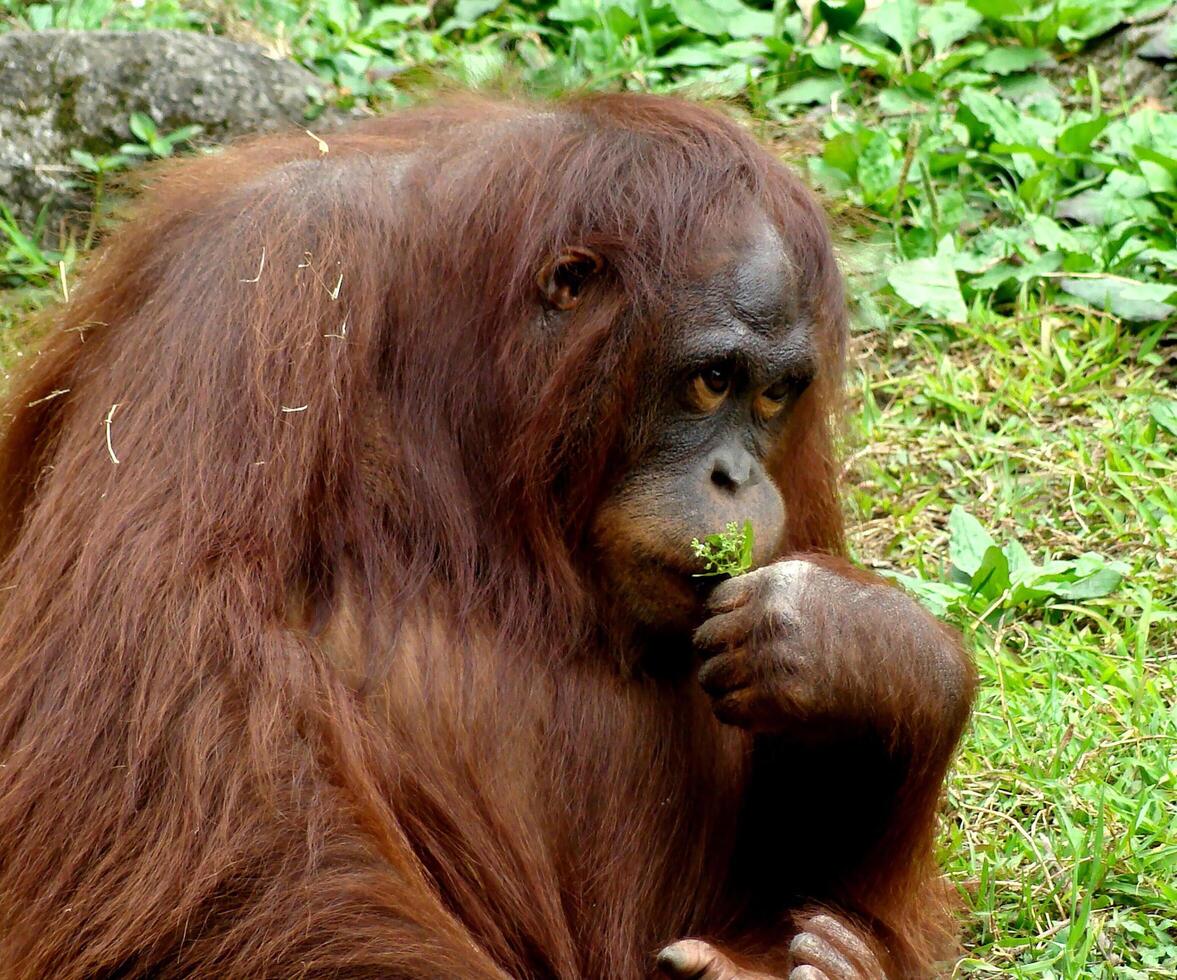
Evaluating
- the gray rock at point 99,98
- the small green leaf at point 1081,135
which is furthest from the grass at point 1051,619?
the gray rock at point 99,98

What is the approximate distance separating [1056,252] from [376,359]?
3.03 metres

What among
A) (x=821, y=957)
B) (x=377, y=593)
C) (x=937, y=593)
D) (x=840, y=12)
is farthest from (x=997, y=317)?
(x=377, y=593)

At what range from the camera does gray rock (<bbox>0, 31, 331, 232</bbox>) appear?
5656 mm

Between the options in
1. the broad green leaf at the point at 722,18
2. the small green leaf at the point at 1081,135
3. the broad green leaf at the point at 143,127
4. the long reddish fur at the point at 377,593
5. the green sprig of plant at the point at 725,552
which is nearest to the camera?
the long reddish fur at the point at 377,593

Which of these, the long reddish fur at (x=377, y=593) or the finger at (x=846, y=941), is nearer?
the long reddish fur at (x=377, y=593)

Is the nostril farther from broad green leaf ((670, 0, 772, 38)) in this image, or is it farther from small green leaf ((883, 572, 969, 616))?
broad green leaf ((670, 0, 772, 38))

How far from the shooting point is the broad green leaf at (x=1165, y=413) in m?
5.01

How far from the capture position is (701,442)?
3.16m

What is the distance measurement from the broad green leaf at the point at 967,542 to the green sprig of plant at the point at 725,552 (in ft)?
5.39

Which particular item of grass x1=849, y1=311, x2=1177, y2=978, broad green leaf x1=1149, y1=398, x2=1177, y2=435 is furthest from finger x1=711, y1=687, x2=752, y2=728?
broad green leaf x1=1149, y1=398, x2=1177, y2=435

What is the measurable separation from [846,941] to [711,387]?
3.25 ft

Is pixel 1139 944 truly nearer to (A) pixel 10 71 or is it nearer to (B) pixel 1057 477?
(B) pixel 1057 477

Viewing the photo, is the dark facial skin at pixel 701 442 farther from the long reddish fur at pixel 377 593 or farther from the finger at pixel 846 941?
the finger at pixel 846 941

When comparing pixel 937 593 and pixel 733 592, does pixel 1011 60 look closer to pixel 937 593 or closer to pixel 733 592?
pixel 937 593
